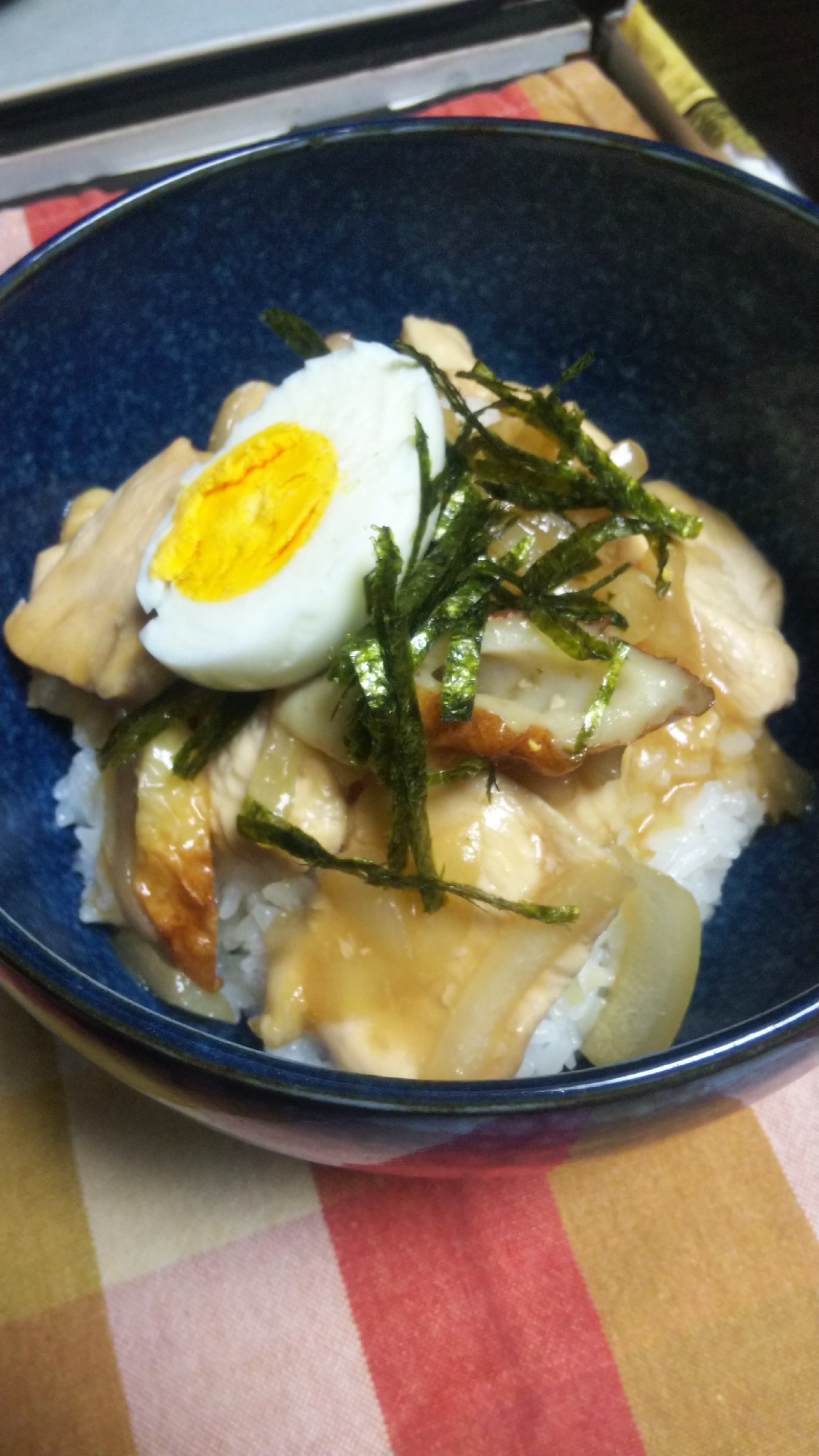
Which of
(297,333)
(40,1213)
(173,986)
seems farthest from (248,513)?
(40,1213)

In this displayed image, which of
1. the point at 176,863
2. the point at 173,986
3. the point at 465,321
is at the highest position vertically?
the point at 465,321

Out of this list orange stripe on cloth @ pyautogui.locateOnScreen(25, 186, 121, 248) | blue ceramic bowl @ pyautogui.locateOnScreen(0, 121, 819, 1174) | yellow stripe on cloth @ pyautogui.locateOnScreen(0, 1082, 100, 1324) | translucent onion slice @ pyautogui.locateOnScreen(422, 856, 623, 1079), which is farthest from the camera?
orange stripe on cloth @ pyautogui.locateOnScreen(25, 186, 121, 248)

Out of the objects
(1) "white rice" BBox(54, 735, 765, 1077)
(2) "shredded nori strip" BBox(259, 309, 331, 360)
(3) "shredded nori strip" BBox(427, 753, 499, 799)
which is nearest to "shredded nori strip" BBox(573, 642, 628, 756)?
(3) "shredded nori strip" BBox(427, 753, 499, 799)

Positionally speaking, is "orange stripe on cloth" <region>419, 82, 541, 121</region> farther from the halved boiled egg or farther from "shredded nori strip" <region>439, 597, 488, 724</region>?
"shredded nori strip" <region>439, 597, 488, 724</region>

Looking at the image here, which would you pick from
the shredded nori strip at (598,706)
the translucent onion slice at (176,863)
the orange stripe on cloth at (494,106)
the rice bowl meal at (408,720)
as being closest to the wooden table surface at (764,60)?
the orange stripe on cloth at (494,106)

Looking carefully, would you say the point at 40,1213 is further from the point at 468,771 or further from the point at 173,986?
the point at 468,771

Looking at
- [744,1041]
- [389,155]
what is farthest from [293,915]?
[389,155]

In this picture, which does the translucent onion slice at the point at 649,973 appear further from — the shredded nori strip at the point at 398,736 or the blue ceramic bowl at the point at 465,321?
the shredded nori strip at the point at 398,736

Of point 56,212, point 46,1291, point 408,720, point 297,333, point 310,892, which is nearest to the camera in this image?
point 408,720
